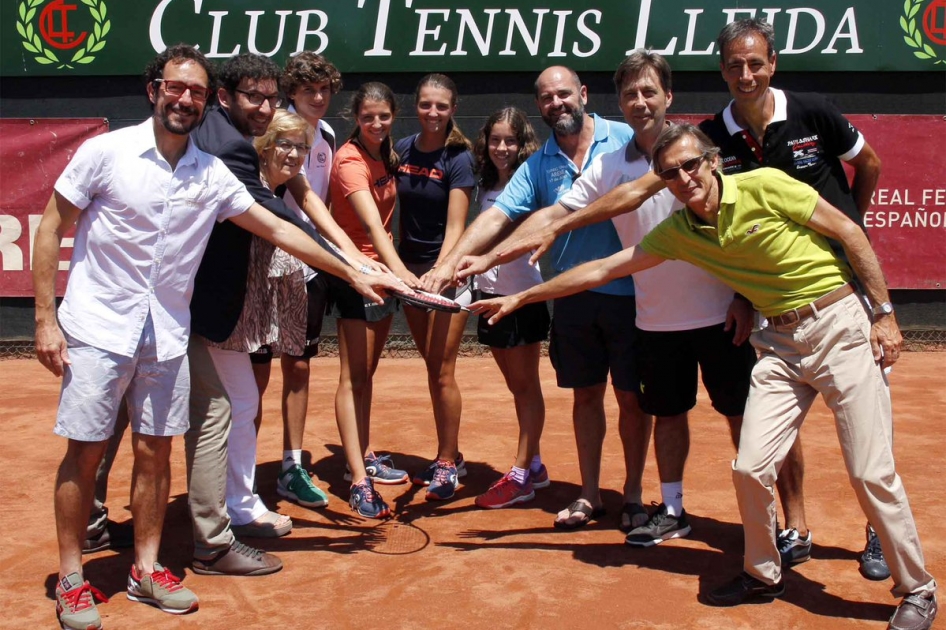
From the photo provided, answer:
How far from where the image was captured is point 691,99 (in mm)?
9438

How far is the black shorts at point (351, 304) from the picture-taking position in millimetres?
5379

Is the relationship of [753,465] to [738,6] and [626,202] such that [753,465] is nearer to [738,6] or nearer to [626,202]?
[626,202]

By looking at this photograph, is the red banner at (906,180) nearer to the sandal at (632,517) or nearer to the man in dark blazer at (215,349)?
the sandal at (632,517)

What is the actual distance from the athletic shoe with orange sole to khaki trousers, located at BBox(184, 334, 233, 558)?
1.41 meters

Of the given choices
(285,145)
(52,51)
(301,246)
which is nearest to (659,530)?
(301,246)

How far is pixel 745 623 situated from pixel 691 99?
632 centimetres

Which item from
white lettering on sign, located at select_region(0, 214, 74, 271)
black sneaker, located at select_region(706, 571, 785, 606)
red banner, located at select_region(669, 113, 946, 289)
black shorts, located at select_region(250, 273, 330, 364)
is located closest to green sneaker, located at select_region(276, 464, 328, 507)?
black shorts, located at select_region(250, 273, 330, 364)

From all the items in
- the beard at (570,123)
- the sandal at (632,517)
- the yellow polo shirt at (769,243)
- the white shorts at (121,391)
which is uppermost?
the beard at (570,123)

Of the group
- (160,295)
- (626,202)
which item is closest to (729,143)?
(626,202)

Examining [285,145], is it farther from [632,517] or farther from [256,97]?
[632,517]

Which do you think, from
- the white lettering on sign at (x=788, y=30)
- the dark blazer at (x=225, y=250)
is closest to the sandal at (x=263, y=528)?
the dark blazer at (x=225, y=250)

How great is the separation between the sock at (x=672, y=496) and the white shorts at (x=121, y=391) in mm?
2076

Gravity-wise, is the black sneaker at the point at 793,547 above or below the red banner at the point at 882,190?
below

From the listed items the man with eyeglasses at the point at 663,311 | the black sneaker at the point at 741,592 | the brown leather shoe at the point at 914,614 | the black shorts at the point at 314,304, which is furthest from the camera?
the black shorts at the point at 314,304
